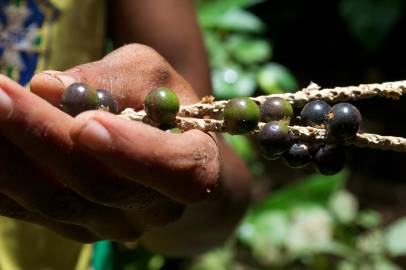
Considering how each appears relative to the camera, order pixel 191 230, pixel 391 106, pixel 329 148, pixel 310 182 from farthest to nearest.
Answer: pixel 391 106 → pixel 310 182 → pixel 191 230 → pixel 329 148

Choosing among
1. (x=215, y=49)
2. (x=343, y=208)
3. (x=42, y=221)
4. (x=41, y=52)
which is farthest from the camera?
(x=343, y=208)

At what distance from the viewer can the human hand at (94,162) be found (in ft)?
2.45

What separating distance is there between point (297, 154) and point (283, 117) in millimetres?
54

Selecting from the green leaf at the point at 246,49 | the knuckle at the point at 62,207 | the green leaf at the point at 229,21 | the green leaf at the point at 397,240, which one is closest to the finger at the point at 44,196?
the knuckle at the point at 62,207

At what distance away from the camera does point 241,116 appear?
2.62 ft

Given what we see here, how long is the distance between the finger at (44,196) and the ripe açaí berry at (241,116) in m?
0.21

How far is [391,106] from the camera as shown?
350 centimetres

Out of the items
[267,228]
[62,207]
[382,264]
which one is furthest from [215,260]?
[62,207]

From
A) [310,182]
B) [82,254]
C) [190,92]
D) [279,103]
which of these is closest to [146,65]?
[190,92]

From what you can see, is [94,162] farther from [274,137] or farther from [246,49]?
[246,49]

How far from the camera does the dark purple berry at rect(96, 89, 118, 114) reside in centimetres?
83

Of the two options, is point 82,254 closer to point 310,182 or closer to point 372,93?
point 372,93

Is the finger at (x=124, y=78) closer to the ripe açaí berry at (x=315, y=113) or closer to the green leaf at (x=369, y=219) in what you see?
the ripe açaí berry at (x=315, y=113)

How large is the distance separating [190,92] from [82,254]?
0.51 metres
